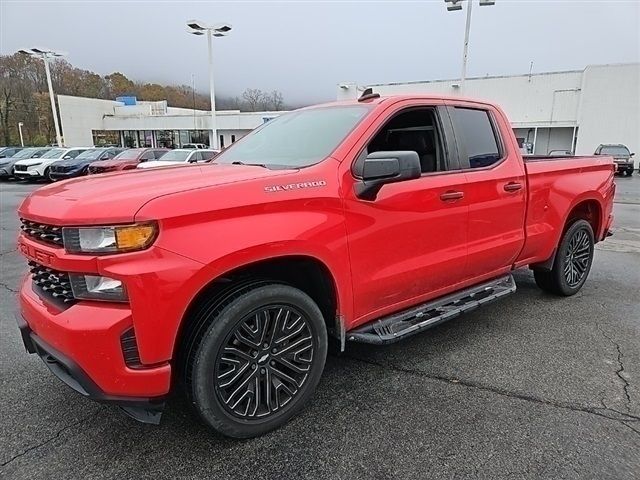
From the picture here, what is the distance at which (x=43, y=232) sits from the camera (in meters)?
2.38

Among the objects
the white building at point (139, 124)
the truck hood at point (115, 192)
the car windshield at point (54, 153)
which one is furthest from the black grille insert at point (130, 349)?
the white building at point (139, 124)

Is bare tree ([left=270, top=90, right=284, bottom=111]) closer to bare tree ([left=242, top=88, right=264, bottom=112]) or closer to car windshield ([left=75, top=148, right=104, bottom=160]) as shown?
bare tree ([left=242, top=88, right=264, bottom=112])

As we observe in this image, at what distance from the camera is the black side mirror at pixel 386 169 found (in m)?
2.72

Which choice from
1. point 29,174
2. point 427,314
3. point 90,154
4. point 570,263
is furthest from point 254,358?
point 90,154

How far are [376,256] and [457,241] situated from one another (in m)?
0.90

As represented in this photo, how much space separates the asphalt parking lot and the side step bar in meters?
0.38

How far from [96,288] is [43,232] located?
20.1 inches

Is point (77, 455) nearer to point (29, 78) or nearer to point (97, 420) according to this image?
point (97, 420)

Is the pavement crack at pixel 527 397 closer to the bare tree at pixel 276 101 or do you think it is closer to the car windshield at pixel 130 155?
the car windshield at pixel 130 155

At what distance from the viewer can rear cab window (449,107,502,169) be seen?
373 centimetres

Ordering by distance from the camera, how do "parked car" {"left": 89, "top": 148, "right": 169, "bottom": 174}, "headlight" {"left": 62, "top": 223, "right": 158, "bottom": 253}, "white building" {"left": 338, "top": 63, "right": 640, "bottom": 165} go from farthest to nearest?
"white building" {"left": 338, "top": 63, "right": 640, "bottom": 165} → "parked car" {"left": 89, "top": 148, "right": 169, "bottom": 174} → "headlight" {"left": 62, "top": 223, "right": 158, "bottom": 253}

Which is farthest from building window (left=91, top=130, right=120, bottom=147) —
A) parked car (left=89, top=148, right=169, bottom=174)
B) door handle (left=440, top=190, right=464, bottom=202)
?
door handle (left=440, top=190, right=464, bottom=202)

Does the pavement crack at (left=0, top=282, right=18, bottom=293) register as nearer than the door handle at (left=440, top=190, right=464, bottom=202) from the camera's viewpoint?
No

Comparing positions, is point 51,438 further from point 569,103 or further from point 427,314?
point 569,103
